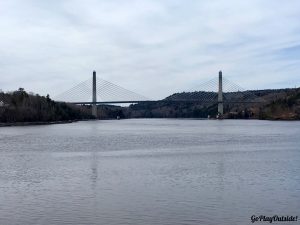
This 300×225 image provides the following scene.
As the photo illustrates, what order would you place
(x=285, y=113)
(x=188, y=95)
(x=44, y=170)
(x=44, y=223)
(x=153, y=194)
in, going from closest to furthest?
(x=44, y=223) < (x=153, y=194) < (x=44, y=170) < (x=285, y=113) < (x=188, y=95)

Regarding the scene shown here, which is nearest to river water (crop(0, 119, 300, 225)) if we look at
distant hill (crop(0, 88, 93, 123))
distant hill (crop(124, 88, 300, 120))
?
distant hill (crop(0, 88, 93, 123))

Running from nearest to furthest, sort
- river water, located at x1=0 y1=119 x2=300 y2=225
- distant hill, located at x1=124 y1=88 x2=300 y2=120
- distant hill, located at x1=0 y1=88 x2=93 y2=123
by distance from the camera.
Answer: river water, located at x1=0 y1=119 x2=300 y2=225, distant hill, located at x1=0 y1=88 x2=93 y2=123, distant hill, located at x1=124 y1=88 x2=300 y2=120

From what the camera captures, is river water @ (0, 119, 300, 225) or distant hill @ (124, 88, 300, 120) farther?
distant hill @ (124, 88, 300, 120)

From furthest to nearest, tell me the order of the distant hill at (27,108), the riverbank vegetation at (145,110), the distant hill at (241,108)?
the distant hill at (241,108) < the riverbank vegetation at (145,110) < the distant hill at (27,108)

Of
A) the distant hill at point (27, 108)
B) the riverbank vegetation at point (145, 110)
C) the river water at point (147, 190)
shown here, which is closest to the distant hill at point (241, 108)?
the riverbank vegetation at point (145, 110)

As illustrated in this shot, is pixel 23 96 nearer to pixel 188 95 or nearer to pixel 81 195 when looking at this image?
pixel 188 95

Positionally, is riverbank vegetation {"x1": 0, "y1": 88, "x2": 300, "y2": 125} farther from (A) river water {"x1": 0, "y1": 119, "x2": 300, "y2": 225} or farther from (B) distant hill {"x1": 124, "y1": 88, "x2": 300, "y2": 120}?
(A) river water {"x1": 0, "y1": 119, "x2": 300, "y2": 225}

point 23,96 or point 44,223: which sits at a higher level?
point 23,96

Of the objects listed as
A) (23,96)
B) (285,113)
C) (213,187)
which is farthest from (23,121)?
(213,187)

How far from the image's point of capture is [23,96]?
8906 centimetres

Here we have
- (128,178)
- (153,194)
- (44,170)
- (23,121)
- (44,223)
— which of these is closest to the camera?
(44,223)

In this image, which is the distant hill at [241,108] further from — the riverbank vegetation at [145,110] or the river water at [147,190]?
the river water at [147,190]

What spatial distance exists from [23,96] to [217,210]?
80994 millimetres

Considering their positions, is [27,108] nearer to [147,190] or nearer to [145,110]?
[147,190]
